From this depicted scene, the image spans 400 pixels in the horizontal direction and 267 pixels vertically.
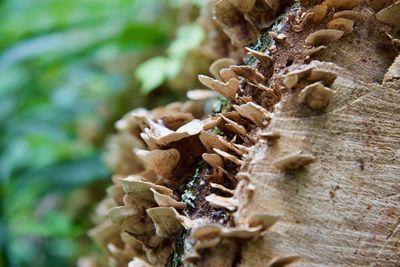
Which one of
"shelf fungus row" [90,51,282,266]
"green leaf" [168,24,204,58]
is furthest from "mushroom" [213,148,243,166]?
"green leaf" [168,24,204,58]

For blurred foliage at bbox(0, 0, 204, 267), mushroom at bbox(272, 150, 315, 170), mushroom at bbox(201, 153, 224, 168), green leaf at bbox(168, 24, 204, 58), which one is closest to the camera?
mushroom at bbox(272, 150, 315, 170)

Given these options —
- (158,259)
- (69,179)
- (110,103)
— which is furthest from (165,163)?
(110,103)

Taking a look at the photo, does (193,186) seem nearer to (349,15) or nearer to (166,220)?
(166,220)

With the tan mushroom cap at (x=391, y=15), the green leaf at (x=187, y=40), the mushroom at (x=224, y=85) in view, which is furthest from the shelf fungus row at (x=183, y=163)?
the green leaf at (x=187, y=40)

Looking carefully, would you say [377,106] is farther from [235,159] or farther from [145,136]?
[145,136]

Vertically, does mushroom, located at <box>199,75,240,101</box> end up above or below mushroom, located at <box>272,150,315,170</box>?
above

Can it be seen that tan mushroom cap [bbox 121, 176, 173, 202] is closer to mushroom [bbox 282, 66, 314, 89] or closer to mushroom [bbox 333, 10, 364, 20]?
mushroom [bbox 282, 66, 314, 89]

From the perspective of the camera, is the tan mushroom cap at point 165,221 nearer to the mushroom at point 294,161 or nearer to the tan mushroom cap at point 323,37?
the mushroom at point 294,161
